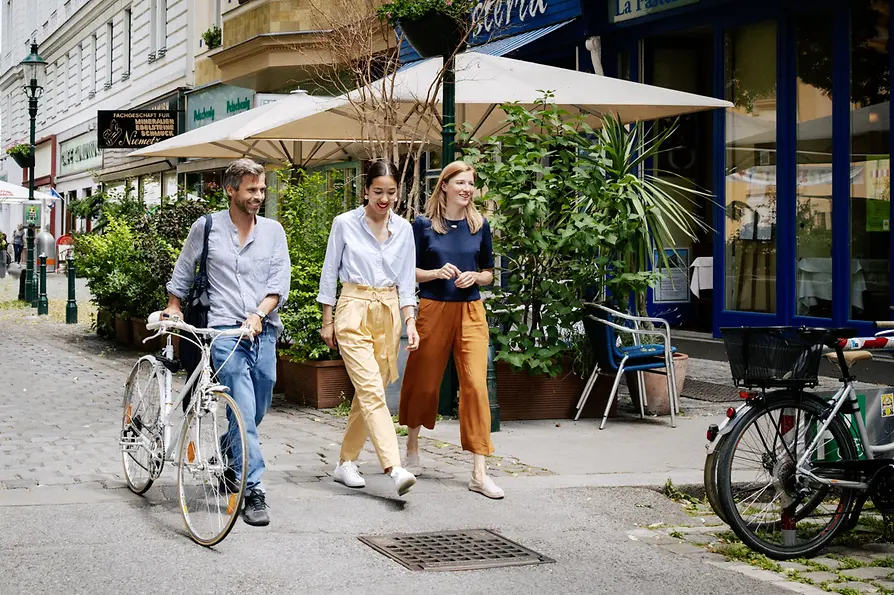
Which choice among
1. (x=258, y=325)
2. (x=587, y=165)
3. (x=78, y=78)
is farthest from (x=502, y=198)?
(x=78, y=78)

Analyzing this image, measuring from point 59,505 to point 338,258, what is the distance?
198cm

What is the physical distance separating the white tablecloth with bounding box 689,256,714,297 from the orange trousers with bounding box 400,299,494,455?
8.50 metres

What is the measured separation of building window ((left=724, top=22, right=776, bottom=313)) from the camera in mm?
13680

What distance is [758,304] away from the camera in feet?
45.3

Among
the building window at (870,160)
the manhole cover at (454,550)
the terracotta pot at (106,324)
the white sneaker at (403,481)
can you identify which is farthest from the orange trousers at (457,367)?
the terracotta pot at (106,324)

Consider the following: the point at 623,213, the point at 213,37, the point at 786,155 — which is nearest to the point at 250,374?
the point at 623,213

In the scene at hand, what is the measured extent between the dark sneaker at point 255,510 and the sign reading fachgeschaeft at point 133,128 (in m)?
21.3

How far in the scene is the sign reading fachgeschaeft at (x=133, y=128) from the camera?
26.7 m

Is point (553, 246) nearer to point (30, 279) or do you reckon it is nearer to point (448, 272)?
point (448, 272)

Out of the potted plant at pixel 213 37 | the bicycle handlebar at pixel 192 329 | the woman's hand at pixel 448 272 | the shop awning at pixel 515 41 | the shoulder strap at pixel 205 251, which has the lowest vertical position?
the bicycle handlebar at pixel 192 329

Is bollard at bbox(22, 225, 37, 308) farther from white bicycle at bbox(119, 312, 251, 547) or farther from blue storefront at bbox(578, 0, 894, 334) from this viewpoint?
white bicycle at bbox(119, 312, 251, 547)

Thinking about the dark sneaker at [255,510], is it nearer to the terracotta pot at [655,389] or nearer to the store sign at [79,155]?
the terracotta pot at [655,389]

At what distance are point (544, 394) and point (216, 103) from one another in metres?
21.7

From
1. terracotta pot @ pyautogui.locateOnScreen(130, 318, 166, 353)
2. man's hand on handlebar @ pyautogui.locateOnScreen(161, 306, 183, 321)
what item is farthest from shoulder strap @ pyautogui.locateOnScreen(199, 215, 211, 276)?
terracotta pot @ pyautogui.locateOnScreen(130, 318, 166, 353)
